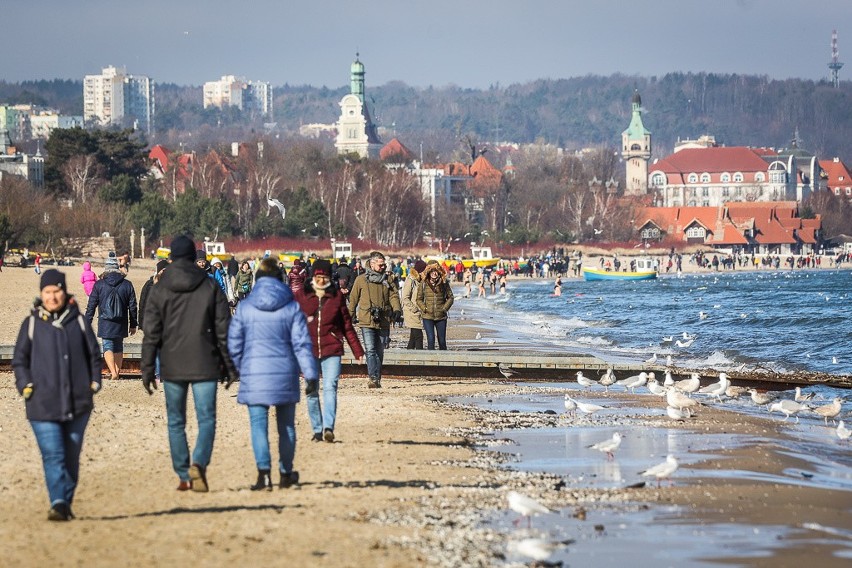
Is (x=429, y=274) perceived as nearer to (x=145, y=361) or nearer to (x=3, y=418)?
(x=3, y=418)

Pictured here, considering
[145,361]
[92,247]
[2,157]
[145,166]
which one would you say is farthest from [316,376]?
[2,157]

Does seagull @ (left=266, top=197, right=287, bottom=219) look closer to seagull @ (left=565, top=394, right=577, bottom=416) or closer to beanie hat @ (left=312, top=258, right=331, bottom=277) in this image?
seagull @ (left=565, top=394, right=577, bottom=416)

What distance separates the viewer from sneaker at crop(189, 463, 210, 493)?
962 centimetres

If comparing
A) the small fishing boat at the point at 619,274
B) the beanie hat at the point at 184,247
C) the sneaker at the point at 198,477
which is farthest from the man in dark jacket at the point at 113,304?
the small fishing boat at the point at 619,274

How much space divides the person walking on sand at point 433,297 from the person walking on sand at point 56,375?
1047cm

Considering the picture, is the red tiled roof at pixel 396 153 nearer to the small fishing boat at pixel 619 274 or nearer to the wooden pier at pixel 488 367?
the small fishing boat at pixel 619 274

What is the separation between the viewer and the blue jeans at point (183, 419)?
31.3 ft

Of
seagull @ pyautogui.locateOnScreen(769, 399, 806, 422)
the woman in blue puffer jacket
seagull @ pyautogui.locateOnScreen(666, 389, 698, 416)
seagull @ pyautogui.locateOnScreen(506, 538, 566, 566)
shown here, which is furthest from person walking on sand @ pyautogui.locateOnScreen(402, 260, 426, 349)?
seagull @ pyautogui.locateOnScreen(506, 538, 566, 566)

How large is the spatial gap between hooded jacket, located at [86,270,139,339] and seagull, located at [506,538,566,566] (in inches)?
342

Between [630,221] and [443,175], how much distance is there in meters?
19.8

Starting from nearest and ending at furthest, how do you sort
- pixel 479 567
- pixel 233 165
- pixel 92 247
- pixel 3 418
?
pixel 479 567 < pixel 3 418 < pixel 92 247 < pixel 233 165

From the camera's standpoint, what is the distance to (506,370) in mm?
19828

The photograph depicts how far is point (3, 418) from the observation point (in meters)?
13.2

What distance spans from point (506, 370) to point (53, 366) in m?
11.7
